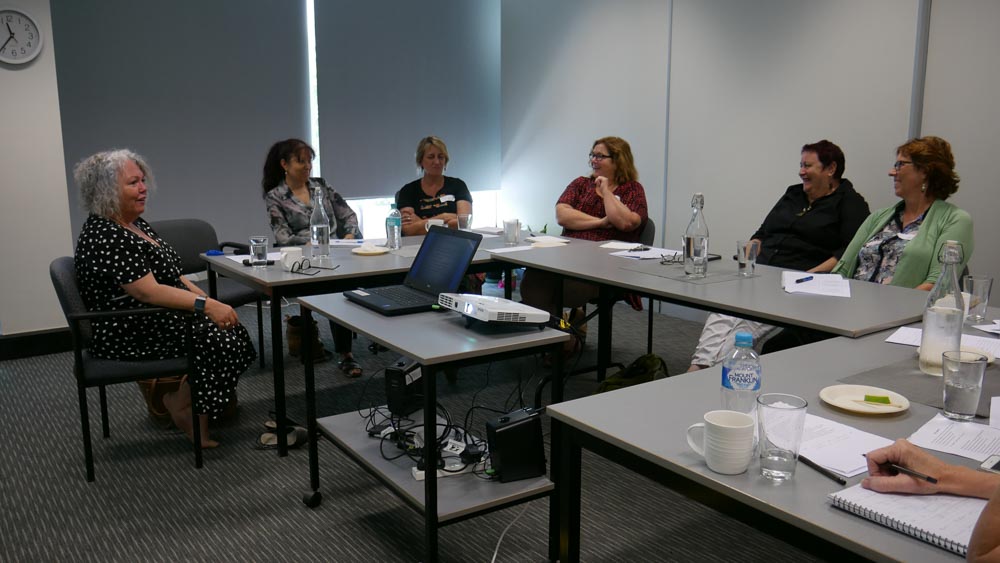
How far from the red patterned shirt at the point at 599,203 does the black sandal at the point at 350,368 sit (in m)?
1.46

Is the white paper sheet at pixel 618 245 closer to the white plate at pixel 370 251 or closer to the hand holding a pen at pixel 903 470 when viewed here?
the white plate at pixel 370 251

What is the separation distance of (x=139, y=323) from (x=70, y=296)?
25cm

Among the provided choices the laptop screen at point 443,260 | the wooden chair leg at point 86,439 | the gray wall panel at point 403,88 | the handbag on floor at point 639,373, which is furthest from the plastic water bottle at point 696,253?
the gray wall panel at point 403,88

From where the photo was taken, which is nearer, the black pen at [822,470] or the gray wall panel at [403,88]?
the black pen at [822,470]

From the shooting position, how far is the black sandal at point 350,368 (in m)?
3.97

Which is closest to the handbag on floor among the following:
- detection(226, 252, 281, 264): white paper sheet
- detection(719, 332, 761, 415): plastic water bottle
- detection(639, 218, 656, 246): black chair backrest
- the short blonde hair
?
detection(639, 218, 656, 246): black chair backrest

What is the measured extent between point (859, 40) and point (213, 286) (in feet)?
12.0

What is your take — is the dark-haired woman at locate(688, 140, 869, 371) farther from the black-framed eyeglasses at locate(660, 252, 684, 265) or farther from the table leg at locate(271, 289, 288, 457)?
the table leg at locate(271, 289, 288, 457)

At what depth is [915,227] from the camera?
10.2 feet

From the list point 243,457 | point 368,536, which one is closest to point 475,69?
Result: point 243,457

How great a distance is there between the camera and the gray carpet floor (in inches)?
89.7

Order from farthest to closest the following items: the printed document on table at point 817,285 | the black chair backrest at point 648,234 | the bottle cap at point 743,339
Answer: the black chair backrest at point 648,234
the printed document on table at point 817,285
the bottle cap at point 743,339

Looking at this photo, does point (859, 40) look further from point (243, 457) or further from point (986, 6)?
point (243, 457)

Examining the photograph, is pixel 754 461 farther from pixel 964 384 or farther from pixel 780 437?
pixel 964 384
